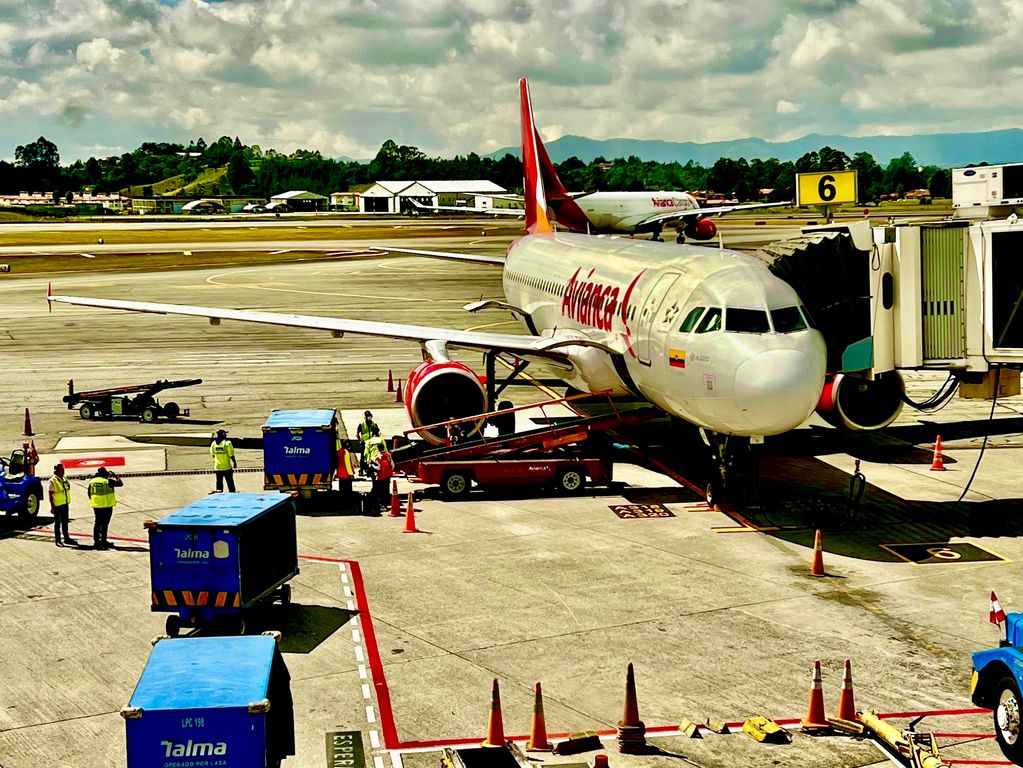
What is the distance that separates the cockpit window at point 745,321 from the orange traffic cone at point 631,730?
10.7 meters

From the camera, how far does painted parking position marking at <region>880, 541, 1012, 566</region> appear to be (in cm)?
2444

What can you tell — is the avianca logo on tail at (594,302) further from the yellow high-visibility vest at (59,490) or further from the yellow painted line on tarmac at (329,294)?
the yellow painted line on tarmac at (329,294)

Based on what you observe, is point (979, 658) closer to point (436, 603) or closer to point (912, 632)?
point (912, 632)

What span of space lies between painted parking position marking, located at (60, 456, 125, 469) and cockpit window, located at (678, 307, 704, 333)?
16.2 metres

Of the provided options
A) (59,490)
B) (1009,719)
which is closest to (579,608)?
(1009,719)

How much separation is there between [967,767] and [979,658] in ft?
5.17

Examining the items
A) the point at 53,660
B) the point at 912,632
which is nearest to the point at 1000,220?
the point at 912,632

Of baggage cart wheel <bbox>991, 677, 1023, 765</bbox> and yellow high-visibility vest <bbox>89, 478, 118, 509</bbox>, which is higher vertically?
yellow high-visibility vest <bbox>89, 478, 118, 509</bbox>

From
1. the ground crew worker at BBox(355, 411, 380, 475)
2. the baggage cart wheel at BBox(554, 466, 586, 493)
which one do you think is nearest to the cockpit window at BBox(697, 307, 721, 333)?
the baggage cart wheel at BBox(554, 466, 586, 493)

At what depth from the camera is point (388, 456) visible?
96.4 feet

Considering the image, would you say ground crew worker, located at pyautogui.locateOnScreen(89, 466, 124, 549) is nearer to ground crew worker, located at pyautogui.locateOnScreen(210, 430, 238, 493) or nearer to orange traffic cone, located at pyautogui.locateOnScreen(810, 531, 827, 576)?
ground crew worker, located at pyautogui.locateOnScreen(210, 430, 238, 493)

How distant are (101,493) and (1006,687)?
17.0 metres

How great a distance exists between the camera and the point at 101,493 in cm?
2484

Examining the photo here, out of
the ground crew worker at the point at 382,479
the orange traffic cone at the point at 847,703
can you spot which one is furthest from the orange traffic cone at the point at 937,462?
the orange traffic cone at the point at 847,703
